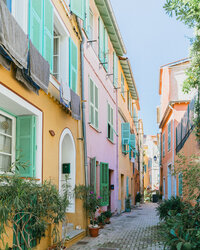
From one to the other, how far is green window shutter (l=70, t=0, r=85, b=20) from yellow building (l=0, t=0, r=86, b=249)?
0.17m

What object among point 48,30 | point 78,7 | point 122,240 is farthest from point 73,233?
point 78,7

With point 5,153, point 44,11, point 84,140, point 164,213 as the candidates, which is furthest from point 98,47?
point 5,153

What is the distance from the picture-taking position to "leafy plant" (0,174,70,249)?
3785mm

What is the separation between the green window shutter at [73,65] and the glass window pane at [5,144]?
291cm

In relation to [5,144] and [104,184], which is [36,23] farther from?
[104,184]

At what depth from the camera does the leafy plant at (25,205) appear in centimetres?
379

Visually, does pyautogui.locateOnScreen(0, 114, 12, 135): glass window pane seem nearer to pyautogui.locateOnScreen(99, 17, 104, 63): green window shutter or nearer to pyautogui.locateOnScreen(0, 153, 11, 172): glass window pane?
pyautogui.locateOnScreen(0, 153, 11, 172): glass window pane

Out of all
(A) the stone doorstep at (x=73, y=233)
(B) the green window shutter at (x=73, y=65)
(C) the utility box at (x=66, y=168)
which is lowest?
(A) the stone doorstep at (x=73, y=233)

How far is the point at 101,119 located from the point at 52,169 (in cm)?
568

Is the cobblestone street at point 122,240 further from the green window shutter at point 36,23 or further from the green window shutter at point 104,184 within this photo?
the green window shutter at point 36,23

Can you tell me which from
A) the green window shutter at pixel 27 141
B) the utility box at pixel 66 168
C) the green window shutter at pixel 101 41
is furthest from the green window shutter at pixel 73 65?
the green window shutter at pixel 101 41

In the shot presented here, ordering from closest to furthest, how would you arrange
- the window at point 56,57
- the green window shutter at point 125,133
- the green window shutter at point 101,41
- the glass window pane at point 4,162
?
the glass window pane at point 4,162 → the window at point 56,57 → the green window shutter at point 101,41 → the green window shutter at point 125,133

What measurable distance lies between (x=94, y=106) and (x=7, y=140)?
5478 mm

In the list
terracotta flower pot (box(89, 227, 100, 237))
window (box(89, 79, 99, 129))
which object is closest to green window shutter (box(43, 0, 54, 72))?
window (box(89, 79, 99, 129))
